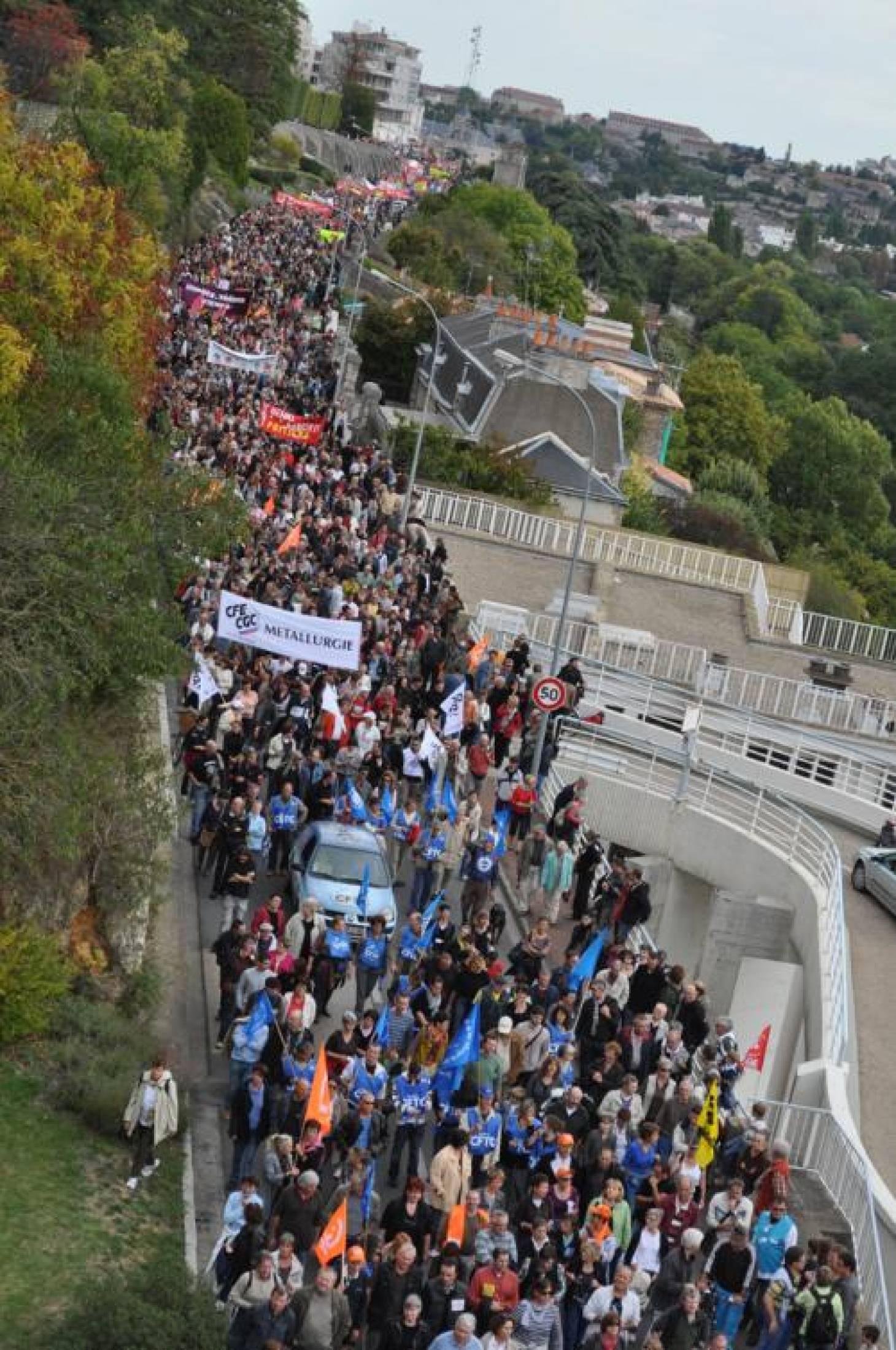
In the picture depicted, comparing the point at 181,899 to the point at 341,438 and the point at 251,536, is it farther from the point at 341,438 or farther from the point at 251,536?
the point at 341,438

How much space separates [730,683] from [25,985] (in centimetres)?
2726

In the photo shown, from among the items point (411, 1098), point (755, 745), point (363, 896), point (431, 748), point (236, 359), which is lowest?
point (755, 745)

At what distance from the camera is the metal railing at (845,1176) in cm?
1791

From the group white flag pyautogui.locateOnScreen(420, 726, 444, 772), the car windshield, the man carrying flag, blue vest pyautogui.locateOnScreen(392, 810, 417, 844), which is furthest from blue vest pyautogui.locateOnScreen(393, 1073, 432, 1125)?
white flag pyautogui.locateOnScreen(420, 726, 444, 772)

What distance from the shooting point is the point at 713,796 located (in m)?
34.3

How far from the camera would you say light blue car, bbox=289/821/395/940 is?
23750 millimetres

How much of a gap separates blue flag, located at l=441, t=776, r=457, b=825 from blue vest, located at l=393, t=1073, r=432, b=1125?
24.0ft

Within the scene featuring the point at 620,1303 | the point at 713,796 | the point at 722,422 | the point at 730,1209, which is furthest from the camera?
the point at 722,422

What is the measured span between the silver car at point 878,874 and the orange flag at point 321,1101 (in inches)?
559

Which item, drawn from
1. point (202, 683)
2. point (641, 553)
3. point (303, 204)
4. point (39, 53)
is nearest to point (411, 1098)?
point (202, 683)

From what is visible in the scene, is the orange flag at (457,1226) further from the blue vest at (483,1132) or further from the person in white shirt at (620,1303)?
the blue vest at (483,1132)

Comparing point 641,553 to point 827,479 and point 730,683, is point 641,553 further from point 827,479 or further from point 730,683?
point 827,479

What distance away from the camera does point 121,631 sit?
23.9 meters

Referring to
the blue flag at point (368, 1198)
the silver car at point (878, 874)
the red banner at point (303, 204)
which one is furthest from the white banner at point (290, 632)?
the red banner at point (303, 204)
